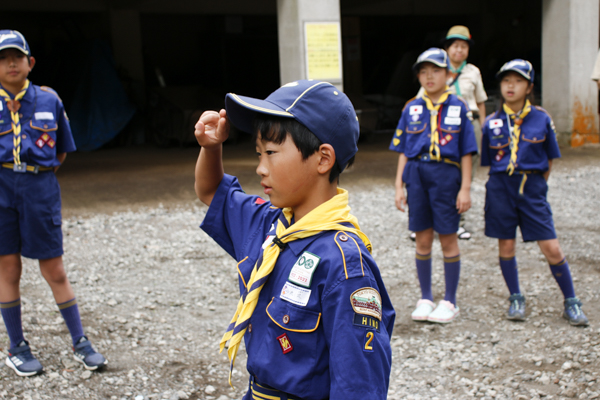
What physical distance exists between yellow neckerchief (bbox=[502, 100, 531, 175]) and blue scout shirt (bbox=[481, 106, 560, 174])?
19 millimetres

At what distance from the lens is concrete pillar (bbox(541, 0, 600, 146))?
32.8 feet

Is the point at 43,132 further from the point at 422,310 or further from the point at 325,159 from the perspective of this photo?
the point at 422,310

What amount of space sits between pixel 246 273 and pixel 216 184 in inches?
14.7

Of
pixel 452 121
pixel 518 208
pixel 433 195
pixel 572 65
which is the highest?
pixel 572 65

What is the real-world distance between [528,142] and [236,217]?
8.55 feet

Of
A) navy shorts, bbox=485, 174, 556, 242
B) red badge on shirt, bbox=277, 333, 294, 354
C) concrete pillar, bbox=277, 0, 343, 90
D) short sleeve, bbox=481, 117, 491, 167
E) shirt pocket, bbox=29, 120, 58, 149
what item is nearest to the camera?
red badge on shirt, bbox=277, 333, 294, 354

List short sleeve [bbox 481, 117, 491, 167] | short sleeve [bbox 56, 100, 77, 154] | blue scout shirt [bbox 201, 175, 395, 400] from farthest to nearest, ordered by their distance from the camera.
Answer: short sleeve [bbox 481, 117, 491, 167]
short sleeve [bbox 56, 100, 77, 154]
blue scout shirt [bbox 201, 175, 395, 400]

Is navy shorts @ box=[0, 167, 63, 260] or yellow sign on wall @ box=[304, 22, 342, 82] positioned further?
yellow sign on wall @ box=[304, 22, 342, 82]

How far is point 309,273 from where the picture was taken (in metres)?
1.45

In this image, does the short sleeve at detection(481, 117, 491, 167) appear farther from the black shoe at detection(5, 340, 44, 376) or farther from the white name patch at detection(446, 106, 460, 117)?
the black shoe at detection(5, 340, 44, 376)

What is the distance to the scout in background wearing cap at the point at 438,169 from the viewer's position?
3.77 m

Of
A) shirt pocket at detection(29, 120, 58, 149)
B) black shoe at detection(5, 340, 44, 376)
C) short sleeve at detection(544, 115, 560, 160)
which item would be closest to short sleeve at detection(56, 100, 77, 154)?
shirt pocket at detection(29, 120, 58, 149)

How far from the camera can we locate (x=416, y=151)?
3.84 meters

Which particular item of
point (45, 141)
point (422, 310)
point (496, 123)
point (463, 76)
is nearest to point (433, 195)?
point (496, 123)
